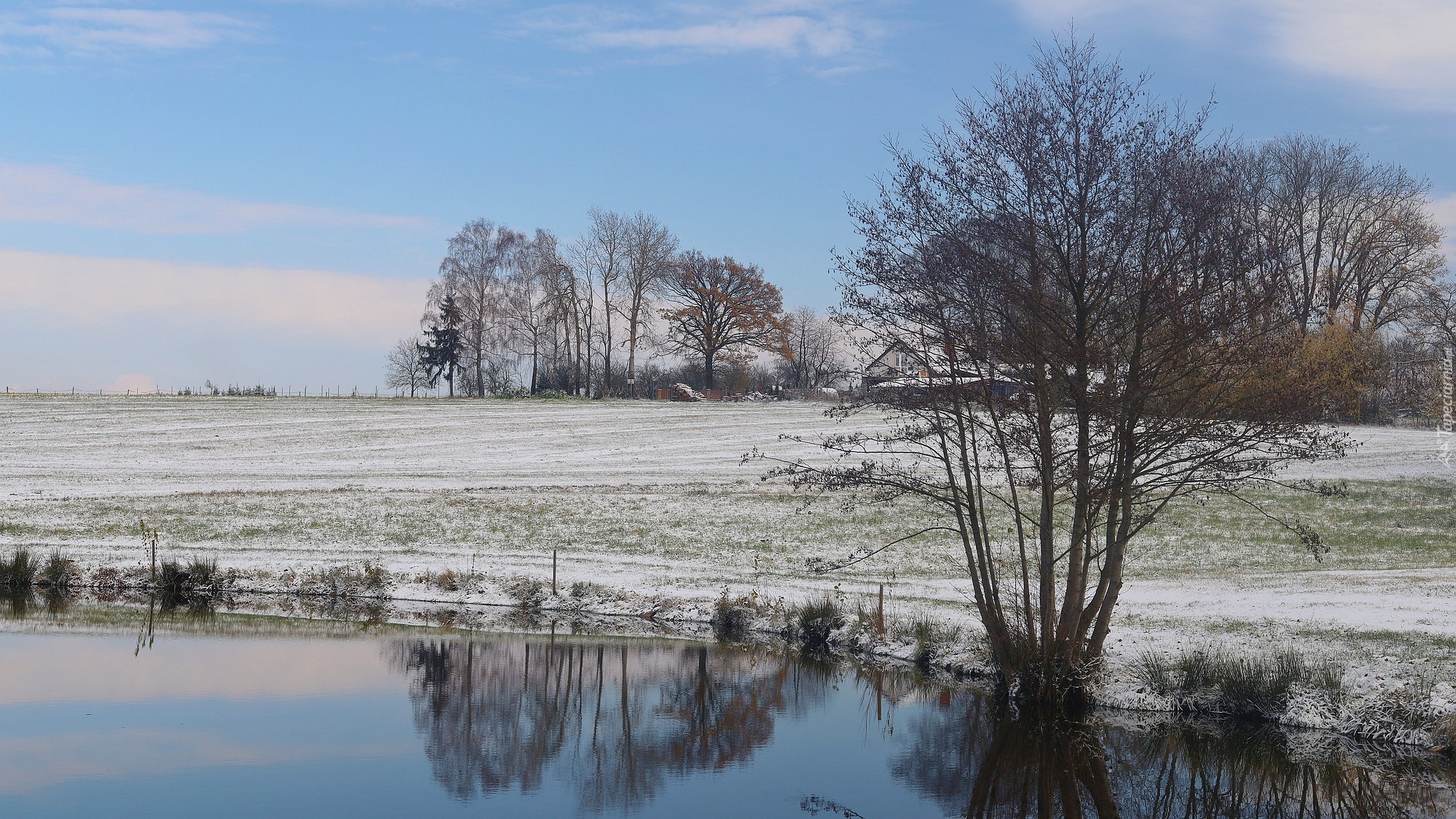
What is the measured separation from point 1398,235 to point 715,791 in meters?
59.9

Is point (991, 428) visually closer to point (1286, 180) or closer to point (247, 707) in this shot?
point (247, 707)

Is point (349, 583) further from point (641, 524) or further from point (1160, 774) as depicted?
point (1160, 774)

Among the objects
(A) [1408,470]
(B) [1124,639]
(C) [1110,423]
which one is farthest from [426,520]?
(A) [1408,470]

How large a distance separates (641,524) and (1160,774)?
1956cm

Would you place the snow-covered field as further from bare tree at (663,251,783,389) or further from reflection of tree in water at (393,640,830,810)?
bare tree at (663,251,783,389)

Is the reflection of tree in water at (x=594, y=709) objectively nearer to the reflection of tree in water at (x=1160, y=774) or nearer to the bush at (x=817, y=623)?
the bush at (x=817, y=623)

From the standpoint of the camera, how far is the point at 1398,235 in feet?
197

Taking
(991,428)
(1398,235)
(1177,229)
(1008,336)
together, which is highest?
(1398,235)

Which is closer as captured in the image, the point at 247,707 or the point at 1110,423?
the point at 1110,423

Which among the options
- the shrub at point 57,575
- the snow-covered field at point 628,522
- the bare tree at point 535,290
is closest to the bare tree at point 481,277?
the bare tree at point 535,290

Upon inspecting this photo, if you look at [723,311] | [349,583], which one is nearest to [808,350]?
[723,311]

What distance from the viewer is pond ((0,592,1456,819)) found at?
12664 mm

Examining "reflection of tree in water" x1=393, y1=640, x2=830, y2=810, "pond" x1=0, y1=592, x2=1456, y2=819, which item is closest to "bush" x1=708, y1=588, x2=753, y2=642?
"reflection of tree in water" x1=393, y1=640, x2=830, y2=810

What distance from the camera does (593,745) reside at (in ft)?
49.7
